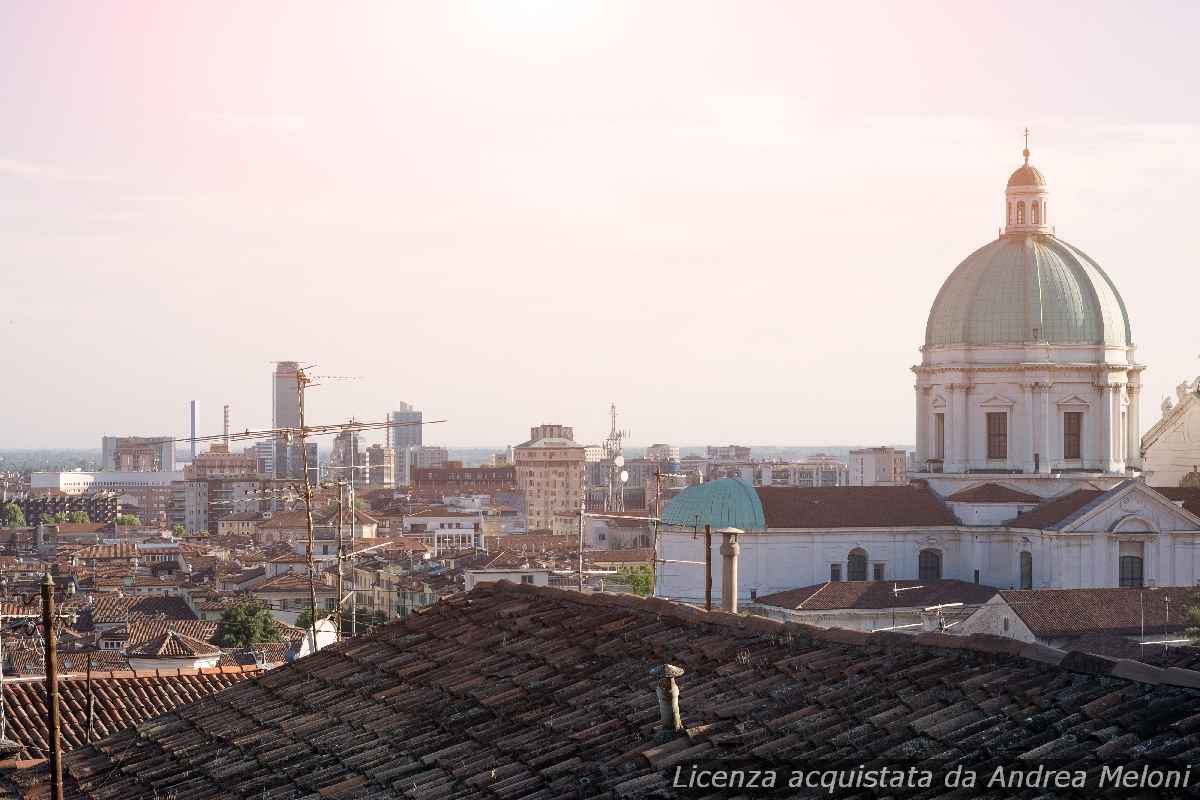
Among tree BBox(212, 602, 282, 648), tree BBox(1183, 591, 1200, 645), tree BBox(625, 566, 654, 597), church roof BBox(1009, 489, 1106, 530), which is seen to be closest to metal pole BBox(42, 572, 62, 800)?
tree BBox(1183, 591, 1200, 645)

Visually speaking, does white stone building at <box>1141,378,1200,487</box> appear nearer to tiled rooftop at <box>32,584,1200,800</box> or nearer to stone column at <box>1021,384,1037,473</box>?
stone column at <box>1021,384,1037,473</box>

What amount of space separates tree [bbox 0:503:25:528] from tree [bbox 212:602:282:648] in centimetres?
10741

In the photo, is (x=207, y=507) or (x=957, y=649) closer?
(x=957, y=649)

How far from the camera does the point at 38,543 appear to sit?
422 ft

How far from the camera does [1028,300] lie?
165 feet

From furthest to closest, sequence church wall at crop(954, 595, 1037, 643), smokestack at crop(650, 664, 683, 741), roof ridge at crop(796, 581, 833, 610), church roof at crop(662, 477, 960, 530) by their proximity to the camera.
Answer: church roof at crop(662, 477, 960, 530) → roof ridge at crop(796, 581, 833, 610) → church wall at crop(954, 595, 1037, 643) → smokestack at crop(650, 664, 683, 741)

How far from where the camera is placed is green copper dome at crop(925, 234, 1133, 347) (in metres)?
50.4

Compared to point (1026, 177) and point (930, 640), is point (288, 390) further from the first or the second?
point (930, 640)

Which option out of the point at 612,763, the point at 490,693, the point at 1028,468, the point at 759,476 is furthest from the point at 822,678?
the point at 759,476

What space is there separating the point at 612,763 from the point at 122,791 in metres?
3.47

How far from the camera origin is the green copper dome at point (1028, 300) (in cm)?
5038

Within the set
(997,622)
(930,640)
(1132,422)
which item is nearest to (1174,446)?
(1132,422)

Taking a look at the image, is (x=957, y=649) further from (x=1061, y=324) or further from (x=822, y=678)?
(x=1061, y=324)

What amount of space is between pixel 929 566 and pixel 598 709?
42379 millimetres
